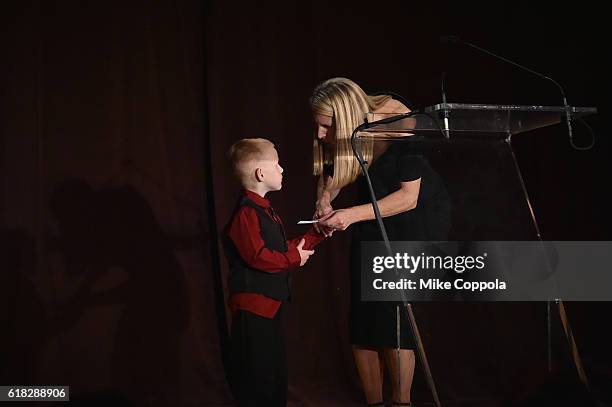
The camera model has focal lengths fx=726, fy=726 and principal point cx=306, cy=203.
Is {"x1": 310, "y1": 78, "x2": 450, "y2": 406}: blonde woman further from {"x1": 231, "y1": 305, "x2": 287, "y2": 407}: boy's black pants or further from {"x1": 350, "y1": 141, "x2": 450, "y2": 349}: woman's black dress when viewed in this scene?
{"x1": 231, "y1": 305, "x2": 287, "y2": 407}: boy's black pants

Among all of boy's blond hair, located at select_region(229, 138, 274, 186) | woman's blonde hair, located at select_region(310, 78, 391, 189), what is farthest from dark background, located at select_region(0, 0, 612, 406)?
woman's blonde hair, located at select_region(310, 78, 391, 189)

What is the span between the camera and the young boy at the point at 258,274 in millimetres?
2006

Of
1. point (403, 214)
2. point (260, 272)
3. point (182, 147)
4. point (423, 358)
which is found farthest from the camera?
point (182, 147)

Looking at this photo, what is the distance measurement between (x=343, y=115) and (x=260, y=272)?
0.49m

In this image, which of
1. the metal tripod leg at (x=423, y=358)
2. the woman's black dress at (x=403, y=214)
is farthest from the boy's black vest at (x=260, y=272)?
the metal tripod leg at (x=423, y=358)

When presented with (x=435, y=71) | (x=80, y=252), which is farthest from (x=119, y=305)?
(x=435, y=71)

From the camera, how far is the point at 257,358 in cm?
203

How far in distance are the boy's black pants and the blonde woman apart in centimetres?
23

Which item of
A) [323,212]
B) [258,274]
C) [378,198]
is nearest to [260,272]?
[258,274]

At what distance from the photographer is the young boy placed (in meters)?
2.01

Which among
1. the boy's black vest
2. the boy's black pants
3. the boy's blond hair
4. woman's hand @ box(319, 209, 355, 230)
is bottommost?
the boy's black pants

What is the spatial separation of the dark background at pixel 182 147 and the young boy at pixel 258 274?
1191 mm

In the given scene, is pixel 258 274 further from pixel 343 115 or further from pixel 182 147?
pixel 182 147

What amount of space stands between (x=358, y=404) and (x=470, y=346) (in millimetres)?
1685
